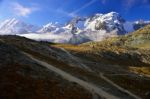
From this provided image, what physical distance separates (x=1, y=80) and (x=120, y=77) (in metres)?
44.9

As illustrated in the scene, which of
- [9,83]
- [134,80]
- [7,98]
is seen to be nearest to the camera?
[7,98]

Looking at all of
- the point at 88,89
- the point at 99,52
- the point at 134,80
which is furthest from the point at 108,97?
the point at 99,52

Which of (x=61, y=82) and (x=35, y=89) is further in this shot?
(x=61, y=82)

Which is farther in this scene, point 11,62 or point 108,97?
point 11,62

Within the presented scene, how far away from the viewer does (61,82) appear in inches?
2805

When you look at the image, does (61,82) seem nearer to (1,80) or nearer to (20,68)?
(20,68)

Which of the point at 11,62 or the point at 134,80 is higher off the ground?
the point at 11,62

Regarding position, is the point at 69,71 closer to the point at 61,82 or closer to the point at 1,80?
the point at 61,82

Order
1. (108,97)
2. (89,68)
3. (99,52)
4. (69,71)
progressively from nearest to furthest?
(108,97) < (69,71) < (89,68) < (99,52)

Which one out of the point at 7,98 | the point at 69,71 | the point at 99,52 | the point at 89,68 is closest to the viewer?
the point at 7,98

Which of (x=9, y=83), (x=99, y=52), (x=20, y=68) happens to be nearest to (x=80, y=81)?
(x=20, y=68)

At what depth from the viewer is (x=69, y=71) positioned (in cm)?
8781

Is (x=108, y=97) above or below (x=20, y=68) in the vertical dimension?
below

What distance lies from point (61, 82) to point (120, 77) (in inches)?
1257
